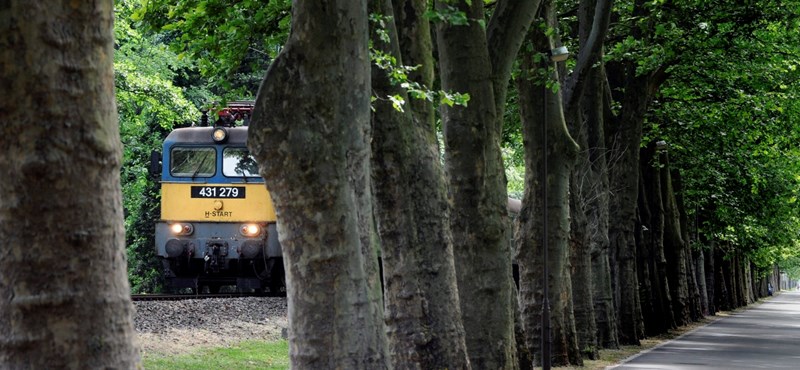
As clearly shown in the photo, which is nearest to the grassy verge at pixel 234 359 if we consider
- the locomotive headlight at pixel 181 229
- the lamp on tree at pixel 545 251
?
the lamp on tree at pixel 545 251

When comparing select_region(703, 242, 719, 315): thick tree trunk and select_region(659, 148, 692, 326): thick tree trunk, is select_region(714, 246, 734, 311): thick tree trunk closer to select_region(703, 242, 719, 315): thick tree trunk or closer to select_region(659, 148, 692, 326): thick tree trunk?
select_region(703, 242, 719, 315): thick tree trunk

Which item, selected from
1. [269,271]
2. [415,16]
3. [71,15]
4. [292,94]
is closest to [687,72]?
[269,271]

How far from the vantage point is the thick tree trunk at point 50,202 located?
4.68 meters

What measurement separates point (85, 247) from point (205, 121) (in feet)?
83.2

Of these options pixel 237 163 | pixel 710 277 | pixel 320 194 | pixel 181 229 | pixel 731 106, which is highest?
pixel 731 106

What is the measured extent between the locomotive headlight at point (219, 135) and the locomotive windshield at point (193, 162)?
244 mm

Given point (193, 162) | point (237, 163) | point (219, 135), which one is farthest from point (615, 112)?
point (193, 162)

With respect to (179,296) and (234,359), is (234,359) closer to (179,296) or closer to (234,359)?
(234,359)

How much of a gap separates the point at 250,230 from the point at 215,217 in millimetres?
895

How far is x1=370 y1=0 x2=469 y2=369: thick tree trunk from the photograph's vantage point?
42.2 ft

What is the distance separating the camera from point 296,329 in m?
9.14

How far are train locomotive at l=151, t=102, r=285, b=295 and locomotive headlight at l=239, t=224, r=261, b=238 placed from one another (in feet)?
0.07

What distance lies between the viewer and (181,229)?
2759 centimetres

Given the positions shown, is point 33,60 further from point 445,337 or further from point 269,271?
point 269,271
